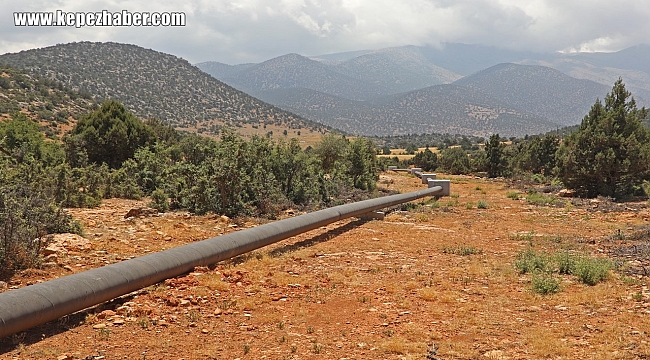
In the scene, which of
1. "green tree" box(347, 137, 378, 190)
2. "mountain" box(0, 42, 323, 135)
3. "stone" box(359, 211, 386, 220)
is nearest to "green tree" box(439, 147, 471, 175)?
"green tree" box(347, 137, 378, 190)

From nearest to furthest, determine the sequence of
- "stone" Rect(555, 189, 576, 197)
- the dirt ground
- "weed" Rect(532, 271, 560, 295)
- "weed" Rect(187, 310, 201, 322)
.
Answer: the dirt ground → "weed" Rect(187, 310, 201, 322) → "weed" Rect(532, 271, 560, 295) → "stone" Rect(555, 189, 576, 197)

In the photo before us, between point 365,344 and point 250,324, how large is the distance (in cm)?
155

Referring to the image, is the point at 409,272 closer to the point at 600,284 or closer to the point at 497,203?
the point at 600,284

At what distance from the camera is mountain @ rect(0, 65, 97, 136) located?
4580cm

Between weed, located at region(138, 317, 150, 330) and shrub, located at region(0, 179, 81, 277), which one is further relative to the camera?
shrub, located at region(0, 179, 81, 277)

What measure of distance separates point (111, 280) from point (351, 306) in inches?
130

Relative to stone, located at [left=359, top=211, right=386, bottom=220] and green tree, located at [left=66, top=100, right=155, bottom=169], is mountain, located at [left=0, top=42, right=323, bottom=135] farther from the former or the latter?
stone, located at [left=359, top=211, right=386, bottom=220]

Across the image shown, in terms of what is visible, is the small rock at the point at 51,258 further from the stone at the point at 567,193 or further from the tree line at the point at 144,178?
the stone at the point at 567,193

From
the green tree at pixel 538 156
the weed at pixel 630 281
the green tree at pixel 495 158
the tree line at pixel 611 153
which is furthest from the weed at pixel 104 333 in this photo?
the green tree at pixel 495 158

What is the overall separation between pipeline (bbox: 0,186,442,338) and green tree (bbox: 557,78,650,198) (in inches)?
712

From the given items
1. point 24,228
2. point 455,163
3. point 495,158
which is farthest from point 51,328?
point 455,163

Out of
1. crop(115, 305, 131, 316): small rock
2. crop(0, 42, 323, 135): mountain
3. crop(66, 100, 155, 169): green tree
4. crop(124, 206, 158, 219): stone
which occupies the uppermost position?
crop(0, 42, 323, 135): mountain

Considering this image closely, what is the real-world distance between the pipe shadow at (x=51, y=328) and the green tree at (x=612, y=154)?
22.0 metres

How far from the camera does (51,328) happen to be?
5.93 m
